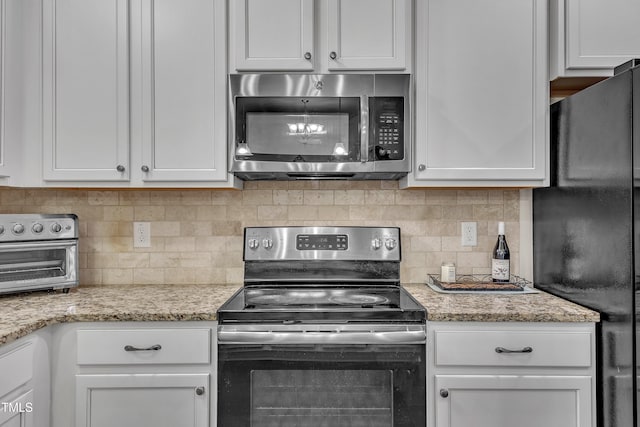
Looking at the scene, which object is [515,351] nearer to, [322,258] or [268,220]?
[322,258]

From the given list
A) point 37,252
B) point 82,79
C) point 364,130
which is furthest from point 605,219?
point 37,252

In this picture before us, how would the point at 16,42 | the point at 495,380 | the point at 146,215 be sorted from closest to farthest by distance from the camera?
the point at 495,380, the point at 16,42, the point at 146,215

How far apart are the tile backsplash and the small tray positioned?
0.04 metres

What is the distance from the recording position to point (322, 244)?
6.97 ft

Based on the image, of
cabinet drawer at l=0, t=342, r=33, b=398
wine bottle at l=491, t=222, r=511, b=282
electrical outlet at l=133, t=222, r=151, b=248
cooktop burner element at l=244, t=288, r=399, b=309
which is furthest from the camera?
electrical outlet at l=133, t=222, r=151, b=248

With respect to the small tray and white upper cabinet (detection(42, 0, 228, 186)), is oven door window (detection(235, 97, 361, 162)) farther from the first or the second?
the small tray

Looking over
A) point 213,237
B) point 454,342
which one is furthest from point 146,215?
point 454,342

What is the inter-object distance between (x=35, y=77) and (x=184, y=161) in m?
0.73

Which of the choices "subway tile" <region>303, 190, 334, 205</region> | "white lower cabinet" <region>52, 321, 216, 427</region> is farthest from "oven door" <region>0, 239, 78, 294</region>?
"subway tile" <region>303, 190, 334, 205</region>

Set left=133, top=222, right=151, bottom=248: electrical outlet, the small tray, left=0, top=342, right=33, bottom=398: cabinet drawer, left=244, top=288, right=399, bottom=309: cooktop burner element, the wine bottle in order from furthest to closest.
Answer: left=133, top=222, right=151, bottom=248: electrical outlet → the wine bottle → the small tray → left=244, top=288, right=399, bottom=309: cooktop burner element → left=0, top=342, right=33, bottom=398: cabinet drawer

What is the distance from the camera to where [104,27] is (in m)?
1.84

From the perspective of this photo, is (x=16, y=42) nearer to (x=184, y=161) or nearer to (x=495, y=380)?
(x=184, y=161)

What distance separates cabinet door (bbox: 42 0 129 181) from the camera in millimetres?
1840

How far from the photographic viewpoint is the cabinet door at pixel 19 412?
4.33 ft
